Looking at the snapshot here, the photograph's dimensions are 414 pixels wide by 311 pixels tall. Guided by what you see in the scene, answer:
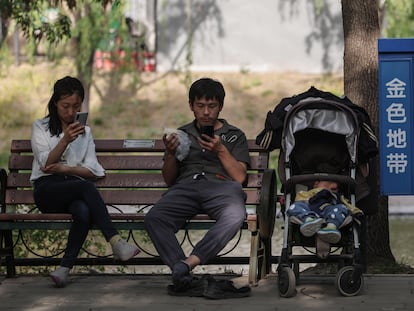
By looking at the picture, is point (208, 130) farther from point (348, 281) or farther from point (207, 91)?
point (348, 281)

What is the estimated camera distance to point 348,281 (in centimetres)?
690

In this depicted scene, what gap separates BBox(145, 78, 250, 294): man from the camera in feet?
23.4

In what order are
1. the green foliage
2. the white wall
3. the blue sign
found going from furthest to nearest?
the white wall → the green foliage → the blue sign

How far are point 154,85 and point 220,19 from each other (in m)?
2.96

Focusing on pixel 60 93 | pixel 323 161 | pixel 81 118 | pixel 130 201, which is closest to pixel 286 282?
pixel 323 161

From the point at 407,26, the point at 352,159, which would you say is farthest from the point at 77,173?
the point at 407,26

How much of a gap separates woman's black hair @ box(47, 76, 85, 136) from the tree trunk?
7.00 ft

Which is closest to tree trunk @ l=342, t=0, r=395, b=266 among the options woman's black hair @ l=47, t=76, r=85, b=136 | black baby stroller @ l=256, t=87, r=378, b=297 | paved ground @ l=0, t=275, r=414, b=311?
paved ground @ l=0, t=275, r=414, b=311

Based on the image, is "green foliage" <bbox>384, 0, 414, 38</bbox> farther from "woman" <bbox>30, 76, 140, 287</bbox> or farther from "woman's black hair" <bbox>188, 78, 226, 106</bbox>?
"woman's black hair" <bbox>188, 78, 226, 106</bbox>

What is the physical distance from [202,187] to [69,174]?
3.29 ft

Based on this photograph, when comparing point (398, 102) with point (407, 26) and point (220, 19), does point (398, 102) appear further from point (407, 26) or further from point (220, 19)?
point (220, 19)

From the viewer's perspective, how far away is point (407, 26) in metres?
26.9

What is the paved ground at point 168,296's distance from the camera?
6.71 m

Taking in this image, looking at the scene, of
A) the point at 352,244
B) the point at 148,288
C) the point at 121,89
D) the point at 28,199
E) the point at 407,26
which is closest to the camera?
the point at 352,244
